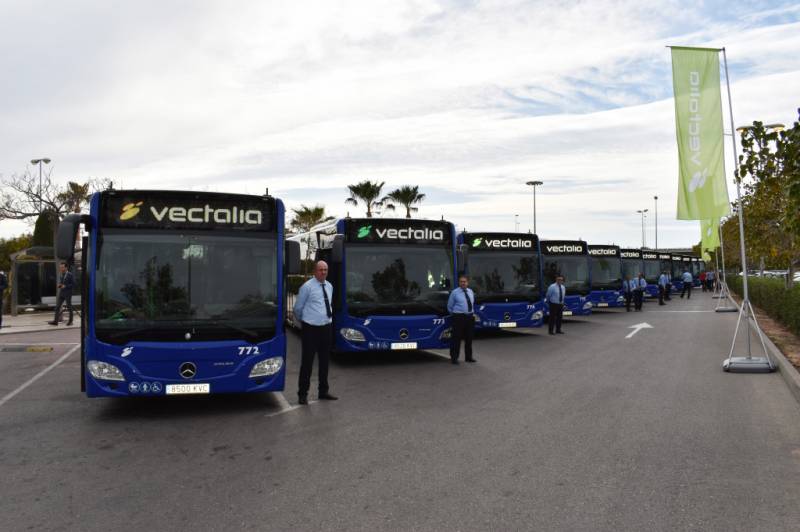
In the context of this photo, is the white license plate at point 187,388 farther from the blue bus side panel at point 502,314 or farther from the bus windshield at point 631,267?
the bus windshield at point 631,267

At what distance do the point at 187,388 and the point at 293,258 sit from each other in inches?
79.7

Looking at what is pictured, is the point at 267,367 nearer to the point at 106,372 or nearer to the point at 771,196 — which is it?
the point at 106,372

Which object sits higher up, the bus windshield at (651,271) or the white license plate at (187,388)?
the bus windshield at (651,271)

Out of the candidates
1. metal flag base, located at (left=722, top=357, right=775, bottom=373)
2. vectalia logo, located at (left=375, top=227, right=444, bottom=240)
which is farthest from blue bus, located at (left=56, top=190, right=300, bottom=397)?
metal flag base, located at (left=722, top=357, right=775, bottom=373)

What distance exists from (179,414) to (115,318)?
137 centimetres

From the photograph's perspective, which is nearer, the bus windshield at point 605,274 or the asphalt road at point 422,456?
the asphalt road at point 422,456

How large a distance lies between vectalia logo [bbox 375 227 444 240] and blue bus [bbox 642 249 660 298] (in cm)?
2710

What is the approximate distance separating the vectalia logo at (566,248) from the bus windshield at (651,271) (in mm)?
15569

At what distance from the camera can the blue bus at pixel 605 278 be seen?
91.5 ft

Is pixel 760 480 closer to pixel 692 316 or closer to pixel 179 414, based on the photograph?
pixel 179 414

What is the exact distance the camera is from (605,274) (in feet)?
93.7

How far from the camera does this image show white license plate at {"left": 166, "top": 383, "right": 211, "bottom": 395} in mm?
7809

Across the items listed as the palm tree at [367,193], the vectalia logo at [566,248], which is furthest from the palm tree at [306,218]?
the vectalia logo at [566,248]

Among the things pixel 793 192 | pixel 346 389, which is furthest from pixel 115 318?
pixel 793 192
